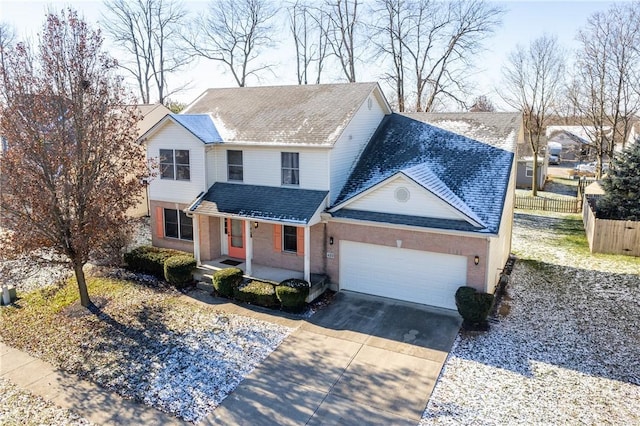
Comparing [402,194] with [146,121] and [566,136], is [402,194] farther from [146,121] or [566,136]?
[566,136]

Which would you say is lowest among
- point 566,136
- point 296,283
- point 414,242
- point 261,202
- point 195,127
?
point 296,283

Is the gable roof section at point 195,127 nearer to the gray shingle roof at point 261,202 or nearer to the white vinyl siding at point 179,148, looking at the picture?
the white vinyl siding at point 179,148

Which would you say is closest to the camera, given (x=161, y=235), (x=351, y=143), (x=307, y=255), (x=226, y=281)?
(x=307, y=255)

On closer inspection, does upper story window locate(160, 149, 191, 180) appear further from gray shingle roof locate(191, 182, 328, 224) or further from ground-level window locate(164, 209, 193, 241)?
ground-level window locate(164, 209, 193, 241)

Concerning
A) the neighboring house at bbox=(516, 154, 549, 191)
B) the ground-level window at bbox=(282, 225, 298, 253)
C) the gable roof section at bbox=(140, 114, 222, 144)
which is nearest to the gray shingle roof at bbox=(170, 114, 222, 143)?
the gable roof section at bbox=(140, 114, 222, 144)

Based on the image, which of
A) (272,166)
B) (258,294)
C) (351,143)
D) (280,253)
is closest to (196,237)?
(280,253)

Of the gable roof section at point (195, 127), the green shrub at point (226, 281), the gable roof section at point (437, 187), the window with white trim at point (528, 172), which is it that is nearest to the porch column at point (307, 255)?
the green shrub at point (226, 281)

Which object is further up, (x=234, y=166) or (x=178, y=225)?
(x=234, y=166)
